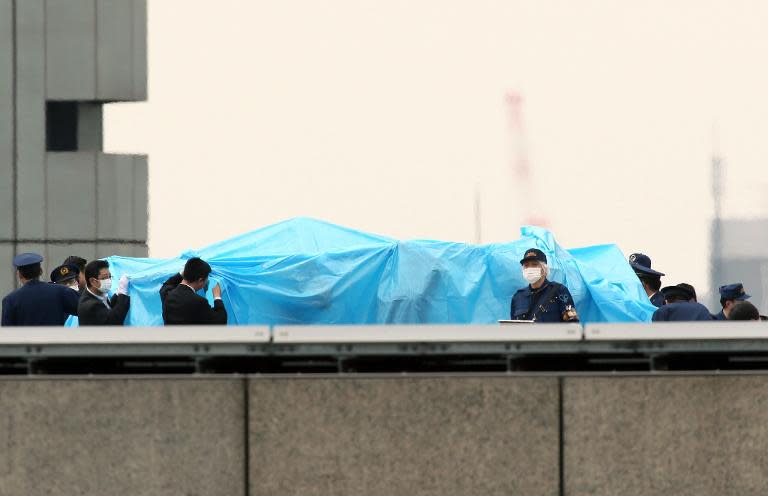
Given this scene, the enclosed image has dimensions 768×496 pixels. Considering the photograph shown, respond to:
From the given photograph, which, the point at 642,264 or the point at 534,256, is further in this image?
the point at 642,264

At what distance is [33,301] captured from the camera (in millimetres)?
10930

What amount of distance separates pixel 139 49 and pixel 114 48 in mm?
435

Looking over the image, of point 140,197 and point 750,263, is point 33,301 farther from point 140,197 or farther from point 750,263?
point 750,263

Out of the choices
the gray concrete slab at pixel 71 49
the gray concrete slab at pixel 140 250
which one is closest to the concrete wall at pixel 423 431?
the gray concrete slab at pixel 140 250

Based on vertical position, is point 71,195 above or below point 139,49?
below

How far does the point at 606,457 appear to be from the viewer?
7.02 meters

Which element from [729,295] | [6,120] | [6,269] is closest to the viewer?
[729,295]

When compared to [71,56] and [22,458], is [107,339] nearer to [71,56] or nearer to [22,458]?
[22,458]

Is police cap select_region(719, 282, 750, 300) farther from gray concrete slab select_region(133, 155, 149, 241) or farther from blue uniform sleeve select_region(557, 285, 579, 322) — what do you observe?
gray concrete slab select_region(133, 155, 149, 241)

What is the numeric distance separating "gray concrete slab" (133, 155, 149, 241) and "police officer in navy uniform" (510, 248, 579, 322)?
1409 cm

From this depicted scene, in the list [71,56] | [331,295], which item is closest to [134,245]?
[71,56]

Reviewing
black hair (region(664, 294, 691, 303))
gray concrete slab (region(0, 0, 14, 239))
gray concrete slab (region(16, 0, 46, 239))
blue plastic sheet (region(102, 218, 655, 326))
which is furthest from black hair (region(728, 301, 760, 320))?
gray concrete slab (region(0, 0, 14, 239))

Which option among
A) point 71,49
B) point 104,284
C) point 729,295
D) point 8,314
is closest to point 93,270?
point 104,284

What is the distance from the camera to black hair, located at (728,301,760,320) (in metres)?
10.3
